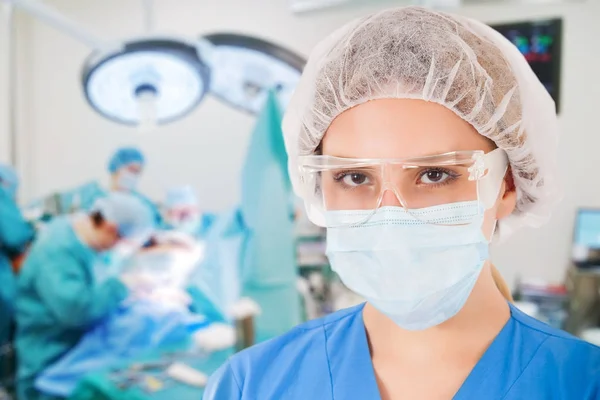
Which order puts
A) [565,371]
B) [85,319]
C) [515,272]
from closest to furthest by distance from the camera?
[565,371]
[515,272]
[85,319]

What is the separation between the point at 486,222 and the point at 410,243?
0.14 meters

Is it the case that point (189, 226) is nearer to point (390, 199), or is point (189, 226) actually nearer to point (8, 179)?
point (8, 179)

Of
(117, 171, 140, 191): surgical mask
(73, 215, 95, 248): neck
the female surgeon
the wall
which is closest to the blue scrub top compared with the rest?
the female surgeon

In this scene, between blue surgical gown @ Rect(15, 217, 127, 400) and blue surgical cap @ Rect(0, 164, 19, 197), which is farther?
blue surgical cap @ Rect(0, 164, 19, 197)

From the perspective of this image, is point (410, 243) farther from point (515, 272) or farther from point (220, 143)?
point (220, 143)

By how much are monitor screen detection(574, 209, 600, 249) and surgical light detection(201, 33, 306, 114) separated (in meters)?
1.28

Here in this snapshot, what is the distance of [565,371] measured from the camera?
643 mm

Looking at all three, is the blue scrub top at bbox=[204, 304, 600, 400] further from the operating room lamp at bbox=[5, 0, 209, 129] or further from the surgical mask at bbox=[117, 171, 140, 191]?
the surgical mask at bbox=[117, 171, 140, 191]

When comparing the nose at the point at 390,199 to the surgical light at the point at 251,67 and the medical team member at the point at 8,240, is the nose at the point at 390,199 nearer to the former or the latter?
the surgical light at the point at 251,67

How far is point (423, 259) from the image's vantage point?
0.69 m

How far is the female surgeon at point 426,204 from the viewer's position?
2.17 feet

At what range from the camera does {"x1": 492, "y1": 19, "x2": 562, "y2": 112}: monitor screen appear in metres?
1.47

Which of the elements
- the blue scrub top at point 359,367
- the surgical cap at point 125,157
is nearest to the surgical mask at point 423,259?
the blue scrub top at point 359,367

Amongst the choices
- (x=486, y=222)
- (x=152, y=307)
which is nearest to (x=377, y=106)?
(x=486, y=222)
